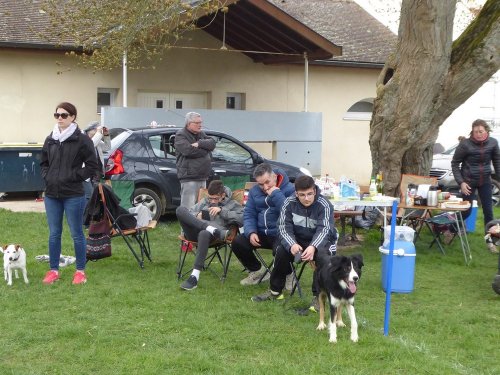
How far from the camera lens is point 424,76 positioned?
1023 centimetres

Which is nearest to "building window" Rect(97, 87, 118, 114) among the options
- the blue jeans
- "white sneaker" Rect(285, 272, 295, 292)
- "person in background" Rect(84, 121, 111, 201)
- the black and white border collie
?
"person in background" Rect(84, 121, 111, 201)

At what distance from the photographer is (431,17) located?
32.9ft

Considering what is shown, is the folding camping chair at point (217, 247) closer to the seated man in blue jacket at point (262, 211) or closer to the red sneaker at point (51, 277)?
the seated man in blue jacket at point (262, 211)

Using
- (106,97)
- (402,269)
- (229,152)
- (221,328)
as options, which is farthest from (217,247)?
(106,97)

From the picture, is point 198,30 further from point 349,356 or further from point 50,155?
point 349,356

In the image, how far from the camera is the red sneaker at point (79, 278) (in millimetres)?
7715

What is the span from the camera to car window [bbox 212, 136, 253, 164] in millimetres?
12367

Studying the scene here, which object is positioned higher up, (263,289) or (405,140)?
(405,140)

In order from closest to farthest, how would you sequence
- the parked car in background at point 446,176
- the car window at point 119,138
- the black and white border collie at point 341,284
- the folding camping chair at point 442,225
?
the black and white border collie at point 341,284
the folding camping chair at point 442,225
the car window at point 119,138
the parked car in background at point 446,176

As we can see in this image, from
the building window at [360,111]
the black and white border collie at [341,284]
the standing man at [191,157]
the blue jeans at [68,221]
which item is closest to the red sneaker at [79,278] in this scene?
the blue jeans at [68,221]

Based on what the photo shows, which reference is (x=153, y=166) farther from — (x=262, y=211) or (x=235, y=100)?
(x=235, y=100)

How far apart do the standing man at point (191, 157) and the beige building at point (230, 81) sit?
15.0ft

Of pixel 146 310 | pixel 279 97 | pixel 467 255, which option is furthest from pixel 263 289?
pixel 279 97

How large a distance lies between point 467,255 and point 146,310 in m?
4.91
